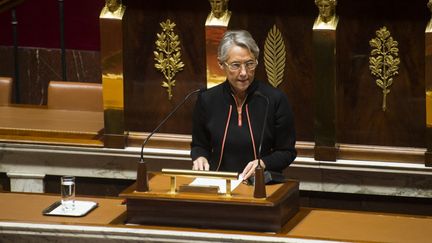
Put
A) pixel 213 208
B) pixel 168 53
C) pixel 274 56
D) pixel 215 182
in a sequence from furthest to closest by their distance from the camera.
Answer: pixel 168 53
pixel 274 56
pixel 215 182
pixel 213 208

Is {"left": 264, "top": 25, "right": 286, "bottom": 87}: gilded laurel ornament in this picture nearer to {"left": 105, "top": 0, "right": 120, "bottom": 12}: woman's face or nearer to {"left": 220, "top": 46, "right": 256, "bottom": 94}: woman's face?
{"left": 105, "top": 0, "right": 120, "bottom": 12}: woman's face

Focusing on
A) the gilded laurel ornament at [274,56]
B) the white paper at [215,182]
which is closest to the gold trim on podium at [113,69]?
the gilded laurel ornament at [274,56]

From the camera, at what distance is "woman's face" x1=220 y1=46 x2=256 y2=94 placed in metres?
5.37

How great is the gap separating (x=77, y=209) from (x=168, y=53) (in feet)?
5.29

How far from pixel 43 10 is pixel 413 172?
3643mm

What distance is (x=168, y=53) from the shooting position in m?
6.82

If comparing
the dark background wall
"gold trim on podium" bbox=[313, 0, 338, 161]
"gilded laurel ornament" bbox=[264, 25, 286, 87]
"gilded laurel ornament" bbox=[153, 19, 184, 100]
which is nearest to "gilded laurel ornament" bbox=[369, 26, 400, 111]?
the dark background wall

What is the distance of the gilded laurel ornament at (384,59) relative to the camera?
254 inches

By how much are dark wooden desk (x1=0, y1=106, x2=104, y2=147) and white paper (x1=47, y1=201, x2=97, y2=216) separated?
60.4 inches

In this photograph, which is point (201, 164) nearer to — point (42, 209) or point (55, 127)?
point (42, 209)

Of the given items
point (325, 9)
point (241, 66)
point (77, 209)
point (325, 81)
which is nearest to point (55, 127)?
point (325, 81)

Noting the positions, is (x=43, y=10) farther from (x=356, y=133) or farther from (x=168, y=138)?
(x=356, y=133)

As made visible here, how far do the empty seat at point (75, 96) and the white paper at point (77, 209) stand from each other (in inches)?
77.5

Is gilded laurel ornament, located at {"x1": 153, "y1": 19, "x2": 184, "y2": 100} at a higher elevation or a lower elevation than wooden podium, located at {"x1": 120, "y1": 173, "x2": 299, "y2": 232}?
higher
